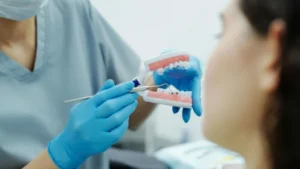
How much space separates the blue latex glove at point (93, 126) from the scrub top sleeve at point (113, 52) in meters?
0.28

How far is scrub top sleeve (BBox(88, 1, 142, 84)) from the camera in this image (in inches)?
46.3

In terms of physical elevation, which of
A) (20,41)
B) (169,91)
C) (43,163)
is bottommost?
(43,163)

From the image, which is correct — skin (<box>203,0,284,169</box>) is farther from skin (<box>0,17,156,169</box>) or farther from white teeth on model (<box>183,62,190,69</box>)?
skin (<box>0,17,156,169</box>)

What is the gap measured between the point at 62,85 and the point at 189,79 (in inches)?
12.8

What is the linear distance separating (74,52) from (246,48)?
0.60 m

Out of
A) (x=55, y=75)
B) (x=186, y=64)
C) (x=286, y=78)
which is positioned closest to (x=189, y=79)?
(x=186, y=64)

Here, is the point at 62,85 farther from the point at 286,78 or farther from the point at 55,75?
the point at 286,78

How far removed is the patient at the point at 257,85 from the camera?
1.77ft

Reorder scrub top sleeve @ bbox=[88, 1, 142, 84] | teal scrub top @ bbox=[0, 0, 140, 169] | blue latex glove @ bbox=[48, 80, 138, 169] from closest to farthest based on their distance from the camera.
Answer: blue latex glove @ bbox=[48, 80, 138, 169], teal scrub top @ bbox=[0, 0, 140, 169], scrub top sleeve @ bbox=[88, 1, 142, 84]

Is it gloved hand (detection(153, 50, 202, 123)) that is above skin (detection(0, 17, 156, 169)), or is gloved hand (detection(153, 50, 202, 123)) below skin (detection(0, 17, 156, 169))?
below

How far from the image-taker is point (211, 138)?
71 centimetres

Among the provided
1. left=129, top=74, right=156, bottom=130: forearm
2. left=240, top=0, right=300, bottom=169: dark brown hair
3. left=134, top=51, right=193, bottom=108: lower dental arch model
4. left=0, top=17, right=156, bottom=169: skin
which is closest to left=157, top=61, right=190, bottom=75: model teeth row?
left=134, top=51, right=193, bottom=108: lower dental arch model

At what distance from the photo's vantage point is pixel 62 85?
1081mm

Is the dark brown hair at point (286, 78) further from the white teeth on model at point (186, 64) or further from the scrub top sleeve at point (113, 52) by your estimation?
the scrub top sleeve at point (113, 52)
